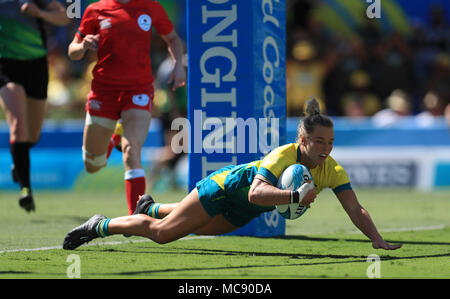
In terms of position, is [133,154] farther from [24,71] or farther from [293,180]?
[24,71]

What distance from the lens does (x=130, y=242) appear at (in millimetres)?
7566

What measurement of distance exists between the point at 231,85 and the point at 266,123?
482 mm

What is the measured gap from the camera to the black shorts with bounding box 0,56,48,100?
957 cm

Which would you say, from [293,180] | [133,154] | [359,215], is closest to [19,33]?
[133,154]

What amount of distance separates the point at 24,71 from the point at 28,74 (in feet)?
0.18

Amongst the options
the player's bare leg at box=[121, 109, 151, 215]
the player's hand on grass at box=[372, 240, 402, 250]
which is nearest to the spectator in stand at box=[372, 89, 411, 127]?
the player's bare leg at box=[121, 109, 151, 215]

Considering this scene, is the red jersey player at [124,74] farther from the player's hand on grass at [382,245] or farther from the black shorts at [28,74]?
the player's hand on grass at [382,245]

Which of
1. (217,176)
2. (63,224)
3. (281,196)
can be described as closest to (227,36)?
(217,176)

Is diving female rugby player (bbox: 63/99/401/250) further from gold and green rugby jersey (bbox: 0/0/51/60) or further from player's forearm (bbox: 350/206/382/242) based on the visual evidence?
gold and green rugby jersey (bbox: 0/0/51/60)

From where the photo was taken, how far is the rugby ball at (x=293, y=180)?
5.93 m

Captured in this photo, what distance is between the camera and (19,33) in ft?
32.0

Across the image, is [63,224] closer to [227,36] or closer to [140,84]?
[140,84]

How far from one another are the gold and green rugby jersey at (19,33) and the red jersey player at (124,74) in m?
1.97

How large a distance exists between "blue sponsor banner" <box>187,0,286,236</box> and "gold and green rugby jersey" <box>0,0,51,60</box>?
2791mm
